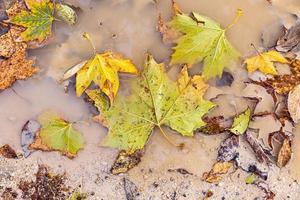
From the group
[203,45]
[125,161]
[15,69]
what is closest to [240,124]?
[203,45]

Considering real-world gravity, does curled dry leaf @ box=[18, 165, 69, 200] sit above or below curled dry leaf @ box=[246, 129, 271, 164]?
below

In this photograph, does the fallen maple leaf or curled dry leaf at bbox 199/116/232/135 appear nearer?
the fallen maple leaf

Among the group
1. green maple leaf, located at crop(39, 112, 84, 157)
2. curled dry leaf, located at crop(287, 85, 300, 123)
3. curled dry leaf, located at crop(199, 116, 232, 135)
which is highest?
curled dry leaf, located at crop(287, 85, 300, 123)

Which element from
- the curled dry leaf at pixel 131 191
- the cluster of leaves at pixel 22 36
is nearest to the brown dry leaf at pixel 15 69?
the cluster of leaves at pixel 22 36

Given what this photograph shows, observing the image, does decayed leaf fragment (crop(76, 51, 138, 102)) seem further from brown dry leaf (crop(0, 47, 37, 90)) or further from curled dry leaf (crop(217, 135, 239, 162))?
curled dry leaf (crop(217, 135, 239, 162))

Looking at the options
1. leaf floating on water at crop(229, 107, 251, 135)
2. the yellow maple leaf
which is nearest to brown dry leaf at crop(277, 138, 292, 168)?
leaf floating on water at crop(229, 107, 251, 135)

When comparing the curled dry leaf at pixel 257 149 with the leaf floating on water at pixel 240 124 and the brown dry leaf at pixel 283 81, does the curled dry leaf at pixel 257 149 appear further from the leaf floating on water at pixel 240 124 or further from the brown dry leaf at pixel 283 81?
the brown dry leaf at pixel 283 81
